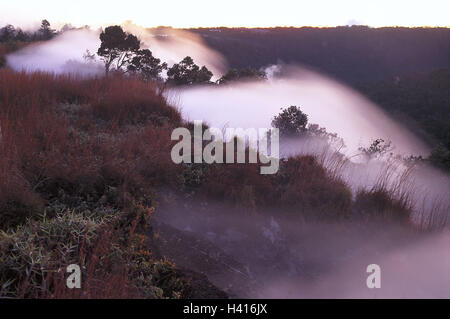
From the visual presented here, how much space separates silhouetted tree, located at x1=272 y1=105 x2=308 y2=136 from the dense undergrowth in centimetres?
314

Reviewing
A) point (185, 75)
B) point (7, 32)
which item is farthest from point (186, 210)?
point (7, 32)

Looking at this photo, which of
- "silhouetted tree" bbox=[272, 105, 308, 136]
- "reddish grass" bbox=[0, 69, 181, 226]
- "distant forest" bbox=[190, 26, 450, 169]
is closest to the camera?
"reddish grass" bbox=[0, 69, 181, 226]

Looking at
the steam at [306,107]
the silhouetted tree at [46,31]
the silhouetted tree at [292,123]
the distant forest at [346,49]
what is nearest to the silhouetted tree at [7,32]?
the silhouetted tree at [46,31]

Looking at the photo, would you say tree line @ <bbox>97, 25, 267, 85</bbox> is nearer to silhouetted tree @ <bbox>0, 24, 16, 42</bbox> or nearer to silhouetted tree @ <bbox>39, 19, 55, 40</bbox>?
silhouetted tree @ <bbox>0, 24, 16, 42</bbox>

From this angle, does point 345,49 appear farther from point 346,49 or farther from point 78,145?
point 78,145

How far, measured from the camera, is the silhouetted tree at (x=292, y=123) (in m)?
8.94

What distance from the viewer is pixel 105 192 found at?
4.00 meters

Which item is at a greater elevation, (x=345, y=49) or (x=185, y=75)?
(x=345, y=49)

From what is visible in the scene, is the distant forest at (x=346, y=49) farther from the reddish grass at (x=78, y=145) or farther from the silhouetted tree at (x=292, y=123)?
the reddish grass at (x=78, y=145)

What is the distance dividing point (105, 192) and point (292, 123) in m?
5.99

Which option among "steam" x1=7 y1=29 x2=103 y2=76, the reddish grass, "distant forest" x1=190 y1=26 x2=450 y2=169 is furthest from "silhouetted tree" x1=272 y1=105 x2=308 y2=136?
"distant forest" x1=190 y1=26 x2=450 y2=169

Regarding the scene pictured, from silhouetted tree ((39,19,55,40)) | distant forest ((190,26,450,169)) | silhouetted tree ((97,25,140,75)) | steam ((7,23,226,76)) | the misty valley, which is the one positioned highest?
distant forest ((190,26,450,169))

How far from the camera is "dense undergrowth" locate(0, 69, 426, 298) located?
263 centimetres
